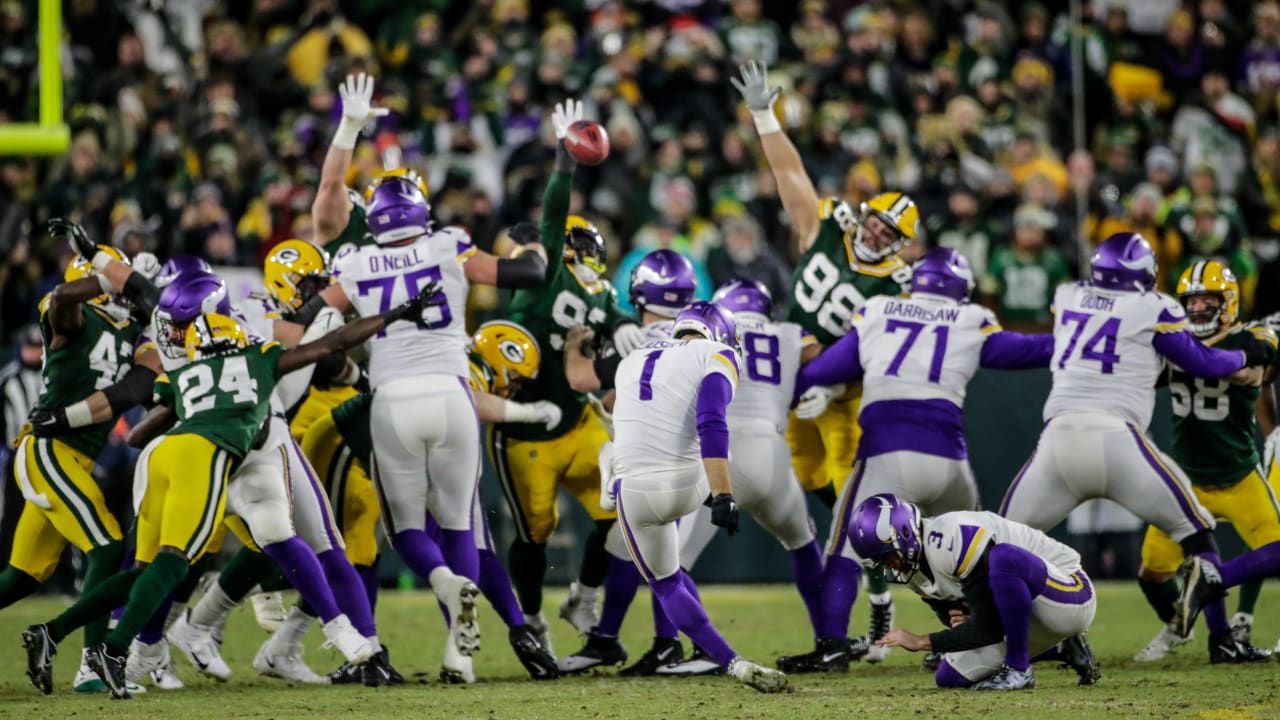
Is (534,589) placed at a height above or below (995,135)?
below

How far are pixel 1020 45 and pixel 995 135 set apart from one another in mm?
2362

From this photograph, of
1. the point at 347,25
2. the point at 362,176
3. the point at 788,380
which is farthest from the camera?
the point at 347,25

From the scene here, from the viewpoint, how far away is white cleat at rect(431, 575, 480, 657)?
28.6 ft

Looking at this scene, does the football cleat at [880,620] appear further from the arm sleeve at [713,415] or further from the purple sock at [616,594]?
the arm sleeve at [713,415]

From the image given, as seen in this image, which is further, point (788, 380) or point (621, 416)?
point (788, 380)

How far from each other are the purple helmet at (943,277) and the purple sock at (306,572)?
11.4ft

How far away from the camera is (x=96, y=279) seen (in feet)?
30.5

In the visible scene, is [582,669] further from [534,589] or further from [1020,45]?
[1020,45]

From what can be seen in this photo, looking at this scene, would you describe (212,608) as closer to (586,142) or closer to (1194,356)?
(586,142)

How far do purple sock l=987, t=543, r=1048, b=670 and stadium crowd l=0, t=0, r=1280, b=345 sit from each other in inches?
258

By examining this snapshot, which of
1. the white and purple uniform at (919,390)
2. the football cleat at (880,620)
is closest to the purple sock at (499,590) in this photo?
the white and purple uniform at (919,390)

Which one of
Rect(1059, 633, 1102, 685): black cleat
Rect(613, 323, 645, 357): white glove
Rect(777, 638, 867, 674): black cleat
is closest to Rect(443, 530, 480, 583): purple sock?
Rect(613, 323, 645, 357): white glove

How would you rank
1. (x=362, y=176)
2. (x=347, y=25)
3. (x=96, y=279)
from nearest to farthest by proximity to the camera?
(x=96, y=279)
(x=362, y=176)
(x=347, y=25)

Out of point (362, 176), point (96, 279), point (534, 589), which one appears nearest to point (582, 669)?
point (534, 589)
